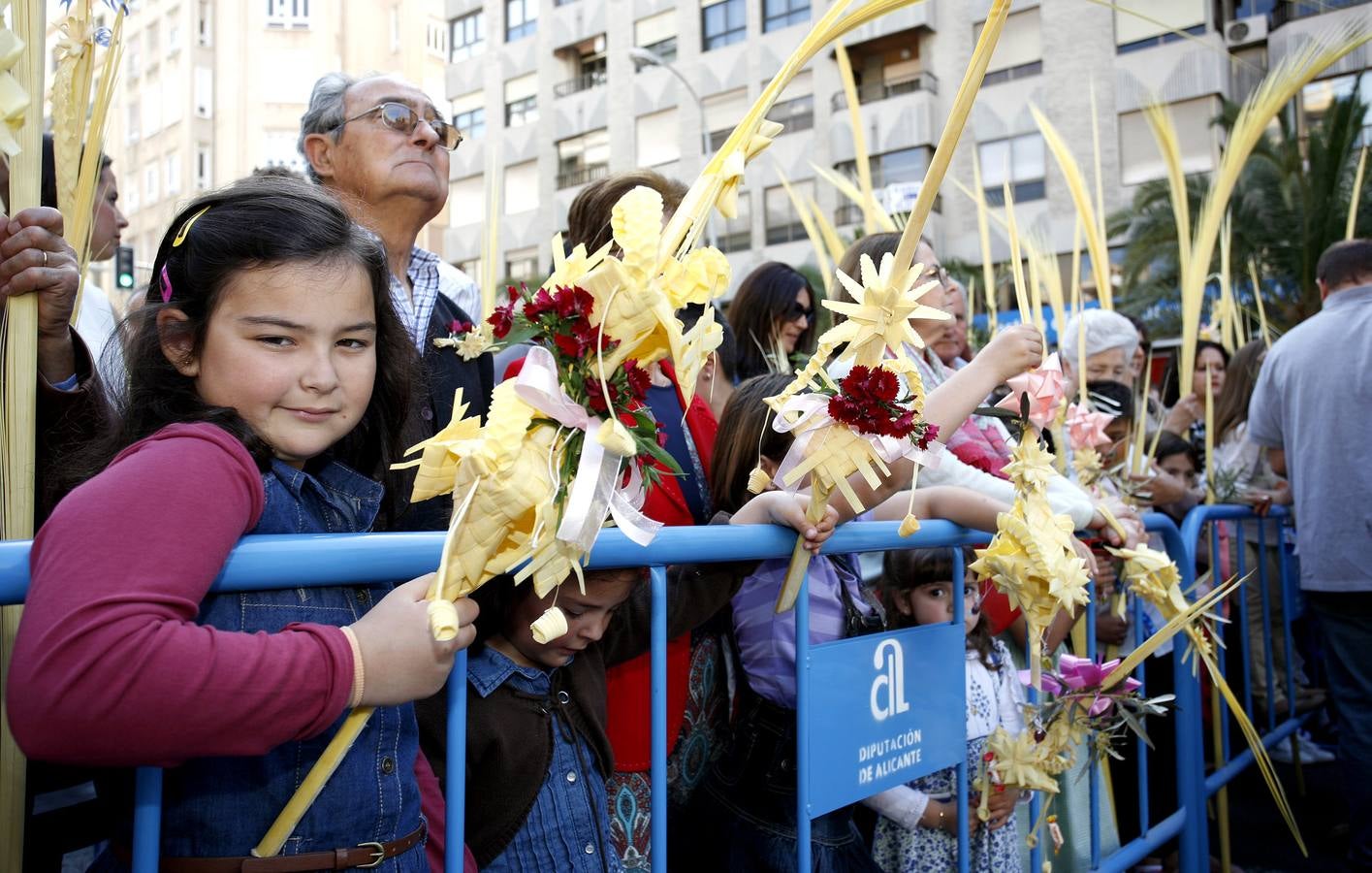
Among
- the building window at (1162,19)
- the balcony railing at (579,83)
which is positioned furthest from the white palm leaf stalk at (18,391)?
the balcony railing at (579,83)

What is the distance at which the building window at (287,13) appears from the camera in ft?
82.4

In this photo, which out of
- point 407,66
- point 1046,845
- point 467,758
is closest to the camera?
point 467,758

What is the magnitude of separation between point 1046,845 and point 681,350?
203 centimetres

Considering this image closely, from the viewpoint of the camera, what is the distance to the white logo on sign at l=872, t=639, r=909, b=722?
190 centimetres

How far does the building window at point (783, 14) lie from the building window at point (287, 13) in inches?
439

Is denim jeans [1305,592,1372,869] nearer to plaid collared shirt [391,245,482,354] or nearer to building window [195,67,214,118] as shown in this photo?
plaid collared shirt [391,245,482,354]

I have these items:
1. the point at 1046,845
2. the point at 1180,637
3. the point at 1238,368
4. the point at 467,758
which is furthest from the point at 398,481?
the point at 1238,368

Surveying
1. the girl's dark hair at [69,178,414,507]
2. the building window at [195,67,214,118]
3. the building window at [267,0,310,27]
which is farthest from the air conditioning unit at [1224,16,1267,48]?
the building window at [195,67,214,118]

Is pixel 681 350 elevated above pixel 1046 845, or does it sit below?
above

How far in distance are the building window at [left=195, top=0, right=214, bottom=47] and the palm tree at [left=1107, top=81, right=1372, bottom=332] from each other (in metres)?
22.6

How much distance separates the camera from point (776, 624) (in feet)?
6.63

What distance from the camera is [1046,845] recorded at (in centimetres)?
255

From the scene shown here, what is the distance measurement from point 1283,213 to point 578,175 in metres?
18.2

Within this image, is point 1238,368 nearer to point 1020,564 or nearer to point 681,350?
point 1020,564
